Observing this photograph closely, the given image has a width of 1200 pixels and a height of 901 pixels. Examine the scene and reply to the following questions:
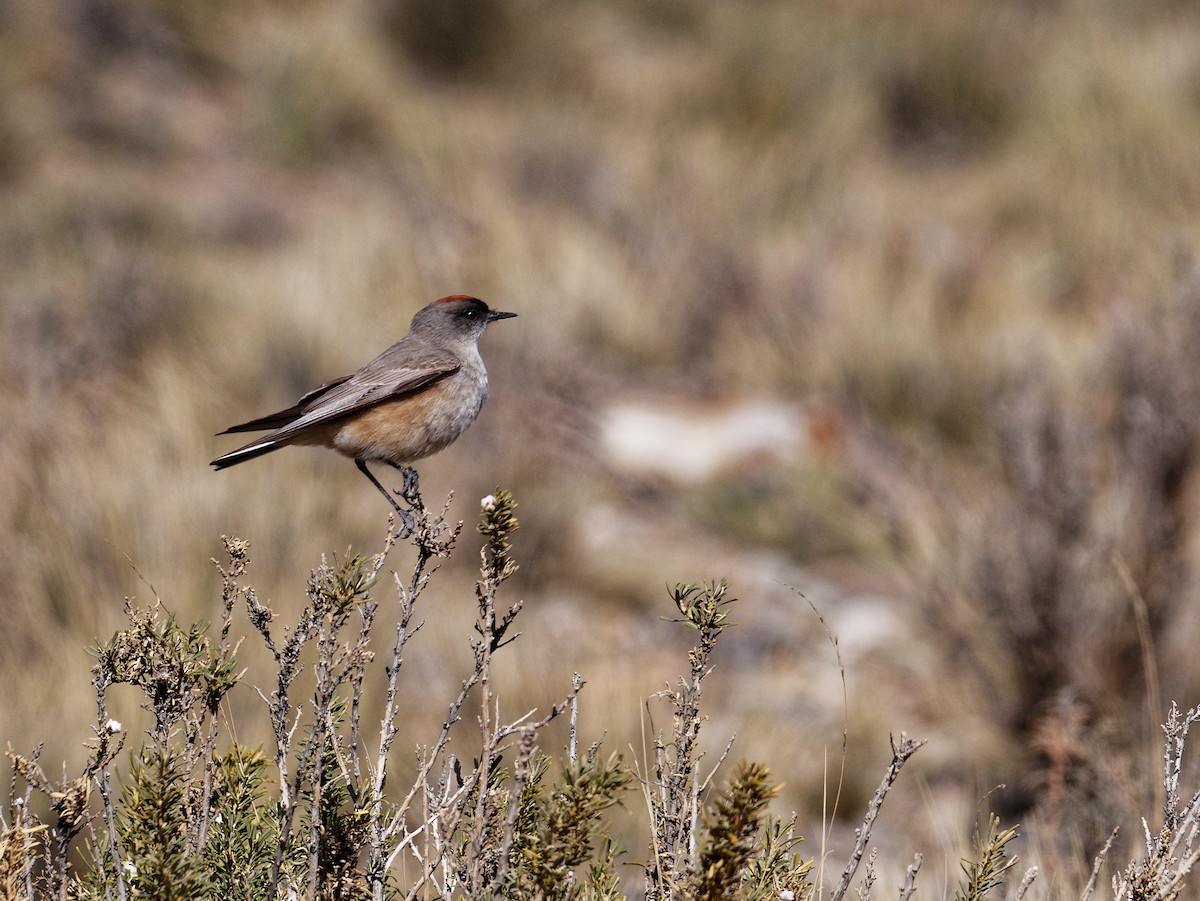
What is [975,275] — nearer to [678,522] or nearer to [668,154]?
[668,154]

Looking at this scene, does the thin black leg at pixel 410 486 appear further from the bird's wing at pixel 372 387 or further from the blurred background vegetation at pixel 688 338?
the blurred background vegetation at pixel 688 338

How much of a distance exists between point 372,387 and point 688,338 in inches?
231

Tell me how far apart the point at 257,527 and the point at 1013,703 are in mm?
3770

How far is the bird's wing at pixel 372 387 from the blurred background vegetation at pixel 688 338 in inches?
29.4

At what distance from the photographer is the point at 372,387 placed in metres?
4.04

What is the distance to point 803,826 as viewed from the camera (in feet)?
16.6

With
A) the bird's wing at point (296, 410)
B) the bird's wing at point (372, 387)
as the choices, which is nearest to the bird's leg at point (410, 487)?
the bird's wing at point (372, 387)

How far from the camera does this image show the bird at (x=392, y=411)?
3.88m

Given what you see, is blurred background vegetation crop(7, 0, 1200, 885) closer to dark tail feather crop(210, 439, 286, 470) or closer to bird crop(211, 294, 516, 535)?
dark tail feather crop(210, 439, 286, 470)

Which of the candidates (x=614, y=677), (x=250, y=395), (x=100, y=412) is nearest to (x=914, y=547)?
(x=614, y=677)

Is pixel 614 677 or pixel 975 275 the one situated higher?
pixel 975 275

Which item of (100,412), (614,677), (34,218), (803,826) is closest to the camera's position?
(803,826)

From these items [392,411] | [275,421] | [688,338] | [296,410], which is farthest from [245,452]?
[688,338]

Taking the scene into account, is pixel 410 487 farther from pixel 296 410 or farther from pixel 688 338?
pixel 688 338
